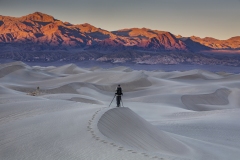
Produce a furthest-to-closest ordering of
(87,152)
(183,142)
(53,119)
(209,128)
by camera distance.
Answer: (209,128) → (183,142) → (53,119) → (87,152)

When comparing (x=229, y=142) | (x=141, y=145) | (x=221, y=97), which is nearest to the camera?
(x=141, y=145)

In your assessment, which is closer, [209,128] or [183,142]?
[183,142]

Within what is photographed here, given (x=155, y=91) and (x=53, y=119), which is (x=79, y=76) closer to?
(x=155, y=91)

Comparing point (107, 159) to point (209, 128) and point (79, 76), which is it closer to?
point (209, 128)

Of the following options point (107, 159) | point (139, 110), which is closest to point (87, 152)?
point (107, 159)

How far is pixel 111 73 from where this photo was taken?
81812mm

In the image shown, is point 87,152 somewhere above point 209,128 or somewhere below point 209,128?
above

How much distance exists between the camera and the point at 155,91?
56500mm

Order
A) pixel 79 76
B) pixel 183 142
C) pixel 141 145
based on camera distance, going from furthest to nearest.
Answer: pixel 79 76
pixel 183 142
pixel 141 145

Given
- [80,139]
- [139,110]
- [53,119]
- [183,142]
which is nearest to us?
[80,139]

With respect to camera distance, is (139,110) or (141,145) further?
(139,110)

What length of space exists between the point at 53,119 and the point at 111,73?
67.4 metres

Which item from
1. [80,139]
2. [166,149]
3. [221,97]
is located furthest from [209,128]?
[221,97]

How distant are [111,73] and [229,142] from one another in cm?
6432
